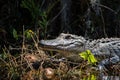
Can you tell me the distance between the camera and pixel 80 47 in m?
5.32

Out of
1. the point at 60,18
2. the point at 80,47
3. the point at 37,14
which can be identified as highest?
the point at 37,14

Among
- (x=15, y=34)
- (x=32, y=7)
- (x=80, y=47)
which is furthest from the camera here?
(x=32, y=7)

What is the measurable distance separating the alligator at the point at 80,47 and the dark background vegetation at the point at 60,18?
0.59 metres

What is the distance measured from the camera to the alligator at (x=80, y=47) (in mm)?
5141

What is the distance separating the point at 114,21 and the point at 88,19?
48cm

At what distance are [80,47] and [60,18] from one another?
1117mm

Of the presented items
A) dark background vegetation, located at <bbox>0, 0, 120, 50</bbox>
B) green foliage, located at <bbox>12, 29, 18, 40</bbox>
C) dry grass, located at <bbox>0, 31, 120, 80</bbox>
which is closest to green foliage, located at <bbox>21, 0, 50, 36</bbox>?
dark background vegetation, located at <bbox>0, 0, 120, 50</bbox>

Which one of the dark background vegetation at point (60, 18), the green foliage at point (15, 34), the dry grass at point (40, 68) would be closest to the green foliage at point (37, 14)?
the dark background vegetation at point (60, 18)

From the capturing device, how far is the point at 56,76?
4.61 metres

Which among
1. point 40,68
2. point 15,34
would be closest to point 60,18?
point 15,34

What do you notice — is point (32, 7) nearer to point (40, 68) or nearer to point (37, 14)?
point (37, 14)

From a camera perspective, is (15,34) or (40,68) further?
(15,34)

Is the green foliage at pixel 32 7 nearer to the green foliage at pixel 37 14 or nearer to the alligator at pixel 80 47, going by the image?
the green foliage at pixel 37 14

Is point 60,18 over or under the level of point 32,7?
under
